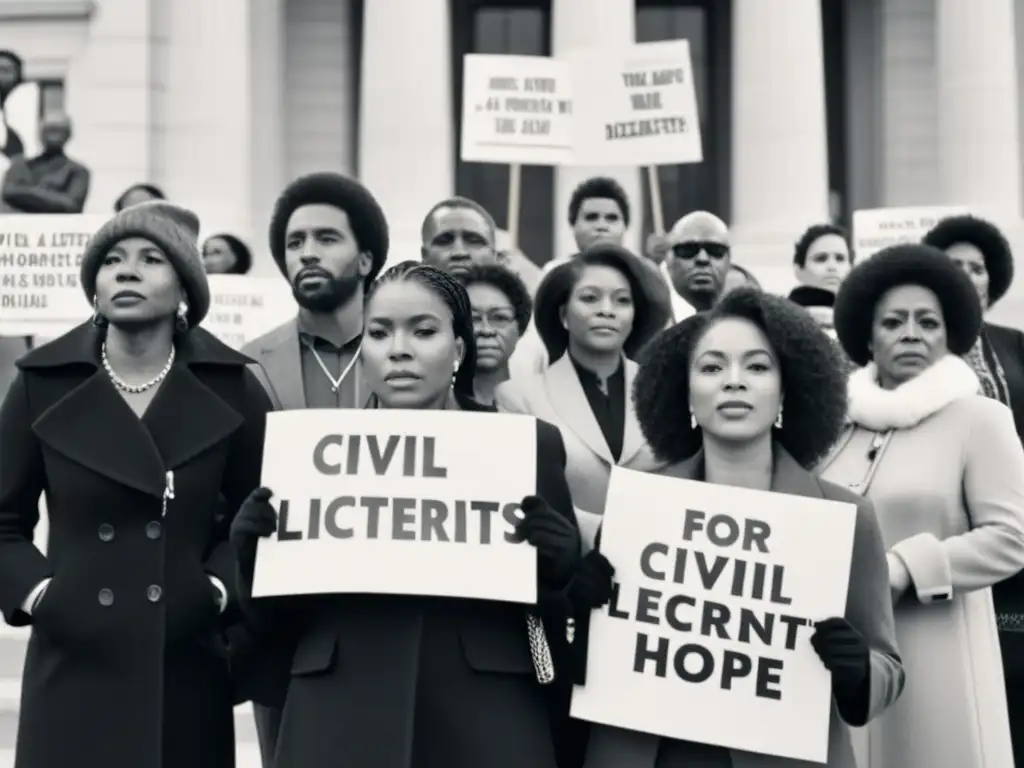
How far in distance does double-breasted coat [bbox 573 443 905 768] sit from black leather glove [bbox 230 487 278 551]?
35.1 inches

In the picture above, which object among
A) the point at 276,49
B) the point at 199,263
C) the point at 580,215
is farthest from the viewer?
the point at 276,49

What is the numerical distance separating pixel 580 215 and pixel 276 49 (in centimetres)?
1683

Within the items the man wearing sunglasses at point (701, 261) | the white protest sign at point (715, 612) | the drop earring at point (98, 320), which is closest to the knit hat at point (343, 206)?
the drop earring at point (98, 320)

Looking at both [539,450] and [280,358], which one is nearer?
[539,450]

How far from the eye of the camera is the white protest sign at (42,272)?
13984 mm

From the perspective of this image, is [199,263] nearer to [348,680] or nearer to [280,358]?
[280,358]

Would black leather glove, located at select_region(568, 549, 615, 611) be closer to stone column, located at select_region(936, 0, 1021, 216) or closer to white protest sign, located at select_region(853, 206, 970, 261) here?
white protest sign, located at select_region(853, 206, 970, 261)

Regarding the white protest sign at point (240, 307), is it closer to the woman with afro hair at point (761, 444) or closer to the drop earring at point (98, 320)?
the drop earring at point (98, 320)

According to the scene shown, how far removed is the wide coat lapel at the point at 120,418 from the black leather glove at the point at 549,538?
114 centimetres

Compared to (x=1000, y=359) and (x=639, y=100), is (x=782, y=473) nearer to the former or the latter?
(x=1000, y=359)

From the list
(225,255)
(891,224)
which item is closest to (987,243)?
(891,224)

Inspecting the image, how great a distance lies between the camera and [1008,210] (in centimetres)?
2497

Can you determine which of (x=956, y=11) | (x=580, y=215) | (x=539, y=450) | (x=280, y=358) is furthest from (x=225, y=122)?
(x=539, y=450)

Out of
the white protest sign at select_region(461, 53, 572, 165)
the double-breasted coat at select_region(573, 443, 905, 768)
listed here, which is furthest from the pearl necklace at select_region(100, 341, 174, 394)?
the white protest sign at select_region(461, 53, 572, 165)
